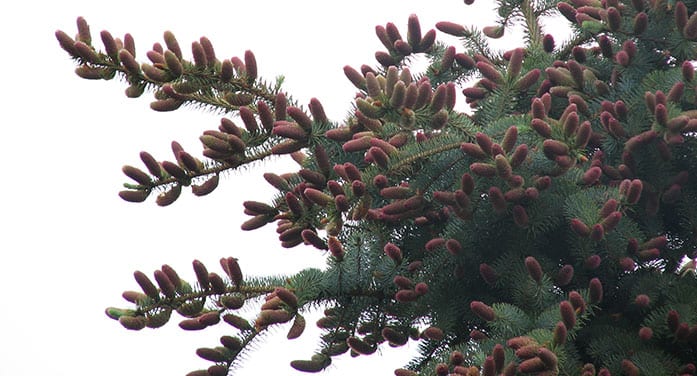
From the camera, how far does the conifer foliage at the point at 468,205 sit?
1.79 meters

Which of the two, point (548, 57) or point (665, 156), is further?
point (548, 57)

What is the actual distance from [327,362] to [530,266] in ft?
1.60

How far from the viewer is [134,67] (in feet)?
6.17

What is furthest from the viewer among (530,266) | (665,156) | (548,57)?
(548,57)

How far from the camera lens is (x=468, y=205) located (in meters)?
1.83

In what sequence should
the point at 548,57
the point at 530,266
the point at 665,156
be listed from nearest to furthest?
the point at 530,266 → the point at 665,156 → the point at 548,57

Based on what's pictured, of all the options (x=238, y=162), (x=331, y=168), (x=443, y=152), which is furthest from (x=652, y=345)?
(x=238, y=162)

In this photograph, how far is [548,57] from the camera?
2307mm

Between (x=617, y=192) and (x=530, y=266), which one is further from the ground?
(x=617, y=192)

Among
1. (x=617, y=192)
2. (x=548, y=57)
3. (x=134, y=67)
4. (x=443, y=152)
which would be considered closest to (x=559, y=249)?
(x=617, y=192)

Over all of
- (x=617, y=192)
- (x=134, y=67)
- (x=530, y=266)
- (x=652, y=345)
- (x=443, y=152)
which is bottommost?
(x=652, y=345)

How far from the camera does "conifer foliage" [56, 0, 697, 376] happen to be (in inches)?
70.5

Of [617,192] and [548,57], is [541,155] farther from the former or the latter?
→ [548,57]

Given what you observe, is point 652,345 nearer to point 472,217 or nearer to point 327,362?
point 472,217
